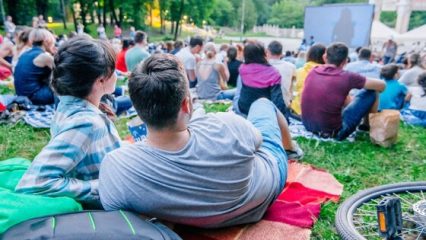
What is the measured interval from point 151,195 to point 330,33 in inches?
831

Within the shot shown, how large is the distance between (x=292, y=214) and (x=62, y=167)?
1556 mm

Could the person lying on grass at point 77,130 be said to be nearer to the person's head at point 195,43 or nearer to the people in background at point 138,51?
the people in background at point 138,51

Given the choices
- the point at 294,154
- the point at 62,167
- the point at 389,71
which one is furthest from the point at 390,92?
the point at 62,167

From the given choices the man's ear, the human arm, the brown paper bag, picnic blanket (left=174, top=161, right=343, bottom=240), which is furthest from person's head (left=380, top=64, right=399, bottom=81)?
the human arm

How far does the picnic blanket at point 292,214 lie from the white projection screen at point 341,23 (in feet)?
58.8

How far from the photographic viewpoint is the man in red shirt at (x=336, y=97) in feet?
13.7

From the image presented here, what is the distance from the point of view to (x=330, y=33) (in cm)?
2091

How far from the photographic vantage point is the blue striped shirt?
174cm

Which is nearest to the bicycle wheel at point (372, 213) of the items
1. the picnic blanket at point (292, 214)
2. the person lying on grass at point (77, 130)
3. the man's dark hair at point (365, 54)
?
the picnic blanket at point (292, 214)

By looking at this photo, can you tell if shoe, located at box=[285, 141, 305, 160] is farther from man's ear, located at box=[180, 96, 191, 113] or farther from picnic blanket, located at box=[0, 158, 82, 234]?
picnic blanket, located at box=[0, 158, 82, 234]

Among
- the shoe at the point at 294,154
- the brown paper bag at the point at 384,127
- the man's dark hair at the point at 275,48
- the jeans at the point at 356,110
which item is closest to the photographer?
the shoe at the point at 294,154

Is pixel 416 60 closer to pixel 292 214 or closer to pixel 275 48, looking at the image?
pixel 275 48

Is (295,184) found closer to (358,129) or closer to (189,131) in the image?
(189,131)

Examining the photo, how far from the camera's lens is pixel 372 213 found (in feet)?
7.56
